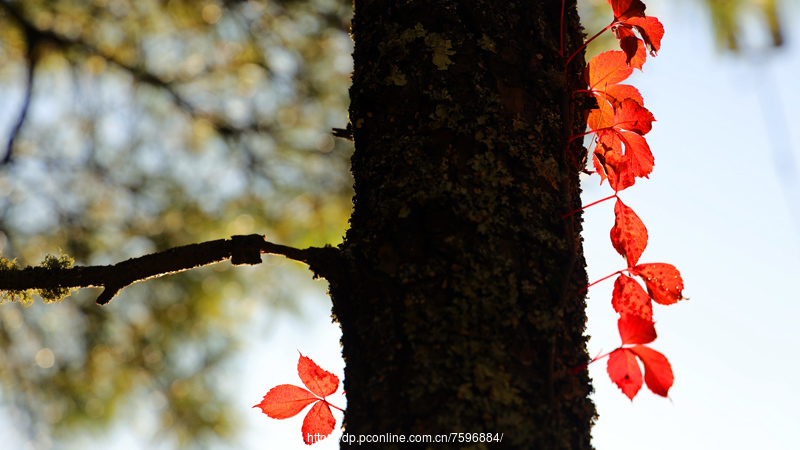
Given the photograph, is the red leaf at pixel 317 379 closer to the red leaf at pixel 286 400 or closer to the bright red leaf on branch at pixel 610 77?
the red leaf at pixel 286 400

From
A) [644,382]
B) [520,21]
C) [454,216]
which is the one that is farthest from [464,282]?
[520,21]

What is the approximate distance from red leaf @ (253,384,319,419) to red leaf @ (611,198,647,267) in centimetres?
39

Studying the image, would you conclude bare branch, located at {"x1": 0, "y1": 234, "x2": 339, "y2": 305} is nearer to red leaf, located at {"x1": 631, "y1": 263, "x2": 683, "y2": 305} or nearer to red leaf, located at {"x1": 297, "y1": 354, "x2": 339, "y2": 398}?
red leaf, located at {"x1": 297, "y1": 354, "x2": 339, "y2": 398}

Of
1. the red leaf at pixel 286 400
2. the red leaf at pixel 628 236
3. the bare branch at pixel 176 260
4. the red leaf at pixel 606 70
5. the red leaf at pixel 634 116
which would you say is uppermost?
the red leaf at pixel 606 70

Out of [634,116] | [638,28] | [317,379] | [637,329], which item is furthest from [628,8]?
[317,379]

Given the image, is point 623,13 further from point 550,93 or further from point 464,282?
point 464,282

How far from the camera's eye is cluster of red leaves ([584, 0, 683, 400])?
24.5 inches

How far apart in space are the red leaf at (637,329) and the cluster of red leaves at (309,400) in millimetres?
322

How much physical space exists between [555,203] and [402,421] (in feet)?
0.85

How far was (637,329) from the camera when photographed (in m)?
0.54

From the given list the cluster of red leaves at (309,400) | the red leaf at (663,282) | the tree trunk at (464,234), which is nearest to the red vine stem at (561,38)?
the tree trunk at (464,234)

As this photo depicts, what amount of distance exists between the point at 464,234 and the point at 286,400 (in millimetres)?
313

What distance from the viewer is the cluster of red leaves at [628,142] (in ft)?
2.04

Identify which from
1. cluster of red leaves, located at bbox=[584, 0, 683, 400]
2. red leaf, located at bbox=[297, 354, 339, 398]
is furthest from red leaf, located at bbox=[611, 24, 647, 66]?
red leaf, located at bbox=[297, 354, 339, 398]
